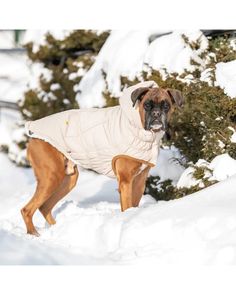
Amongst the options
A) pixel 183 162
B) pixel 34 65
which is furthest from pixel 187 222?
pixel 34 65

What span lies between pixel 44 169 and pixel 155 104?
56.2 inches

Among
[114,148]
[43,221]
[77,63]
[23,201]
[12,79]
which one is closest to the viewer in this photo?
[114,148]

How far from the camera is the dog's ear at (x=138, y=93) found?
699 centimetres

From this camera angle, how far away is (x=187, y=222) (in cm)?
600

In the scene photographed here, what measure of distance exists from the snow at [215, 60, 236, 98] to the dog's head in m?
0.80

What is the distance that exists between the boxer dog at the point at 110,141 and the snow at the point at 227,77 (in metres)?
0.80

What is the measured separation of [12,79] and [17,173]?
8.97 ft

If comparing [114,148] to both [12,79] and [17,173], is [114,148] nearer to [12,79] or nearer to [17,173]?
[17,173]

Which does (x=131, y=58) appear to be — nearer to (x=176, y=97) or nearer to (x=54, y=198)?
(x=54, y=198)

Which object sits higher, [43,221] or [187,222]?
[187,222]

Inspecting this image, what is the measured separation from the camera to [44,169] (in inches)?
292

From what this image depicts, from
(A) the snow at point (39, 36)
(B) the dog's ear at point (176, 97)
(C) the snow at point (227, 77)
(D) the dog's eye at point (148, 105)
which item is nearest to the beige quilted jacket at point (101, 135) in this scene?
(D) the dog's eye at point (148, 105)

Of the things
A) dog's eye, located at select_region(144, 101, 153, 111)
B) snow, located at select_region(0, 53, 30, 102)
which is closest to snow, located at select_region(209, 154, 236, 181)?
dog's eye, located at select_region(144, 101, 153, 111)

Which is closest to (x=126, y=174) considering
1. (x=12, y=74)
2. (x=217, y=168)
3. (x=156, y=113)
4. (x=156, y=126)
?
(x=156, y=126)
